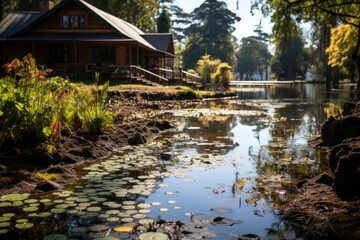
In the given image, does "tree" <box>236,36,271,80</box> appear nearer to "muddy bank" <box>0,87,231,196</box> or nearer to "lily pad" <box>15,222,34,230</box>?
"muddy bank" <box>0,87,231,196</box>

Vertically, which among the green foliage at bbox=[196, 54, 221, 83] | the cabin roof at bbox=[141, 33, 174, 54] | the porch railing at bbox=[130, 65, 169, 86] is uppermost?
the cabin roof at bbox=[141, 33, 174, 54]

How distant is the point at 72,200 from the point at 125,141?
15.8ft

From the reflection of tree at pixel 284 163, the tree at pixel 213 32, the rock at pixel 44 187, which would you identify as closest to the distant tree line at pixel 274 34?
the tree at pixel 213 32

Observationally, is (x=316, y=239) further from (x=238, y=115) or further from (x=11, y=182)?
(x=238, y=115)

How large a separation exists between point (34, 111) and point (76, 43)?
2707 cm

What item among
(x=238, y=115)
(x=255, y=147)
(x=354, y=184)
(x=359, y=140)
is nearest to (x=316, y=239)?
(x=354, y=184)

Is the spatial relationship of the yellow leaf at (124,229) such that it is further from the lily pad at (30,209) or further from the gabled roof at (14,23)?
the gabled roof at (14,23)

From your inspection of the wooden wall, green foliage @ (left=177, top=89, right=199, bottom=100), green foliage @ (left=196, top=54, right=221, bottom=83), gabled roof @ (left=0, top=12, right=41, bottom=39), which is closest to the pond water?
green foliage @ (left=177, top=89, right=199, bottom=100)

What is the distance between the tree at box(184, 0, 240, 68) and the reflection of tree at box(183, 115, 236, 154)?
67.9 m

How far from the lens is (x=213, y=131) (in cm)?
1350

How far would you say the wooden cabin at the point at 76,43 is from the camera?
32.0 meters

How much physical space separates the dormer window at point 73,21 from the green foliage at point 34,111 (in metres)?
26.1

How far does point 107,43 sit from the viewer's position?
33938 mm

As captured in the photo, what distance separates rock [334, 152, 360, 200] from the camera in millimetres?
5156
